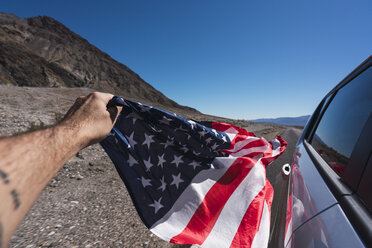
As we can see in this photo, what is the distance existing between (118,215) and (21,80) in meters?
35.2

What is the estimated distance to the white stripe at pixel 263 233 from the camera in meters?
1.22

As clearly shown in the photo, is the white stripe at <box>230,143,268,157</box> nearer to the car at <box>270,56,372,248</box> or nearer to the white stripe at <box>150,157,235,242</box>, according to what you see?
the white stripe at <box>150,157,235,242</box>

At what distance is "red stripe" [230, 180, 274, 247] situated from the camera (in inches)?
49.4

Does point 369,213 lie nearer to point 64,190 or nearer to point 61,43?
point 64,190

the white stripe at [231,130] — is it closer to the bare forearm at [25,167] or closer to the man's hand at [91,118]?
the man's hand at [91,118]

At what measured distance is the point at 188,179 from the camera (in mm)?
1620

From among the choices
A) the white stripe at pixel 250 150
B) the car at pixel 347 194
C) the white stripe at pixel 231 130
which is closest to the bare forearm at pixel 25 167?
the car at pixel 347 194

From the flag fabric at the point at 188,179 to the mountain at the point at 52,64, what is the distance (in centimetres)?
2540

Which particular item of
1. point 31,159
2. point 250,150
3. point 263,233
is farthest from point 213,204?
point 31,159

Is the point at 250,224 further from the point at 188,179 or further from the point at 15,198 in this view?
the point at 15,198

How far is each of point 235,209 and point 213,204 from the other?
0.61 feet

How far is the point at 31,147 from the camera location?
66cm

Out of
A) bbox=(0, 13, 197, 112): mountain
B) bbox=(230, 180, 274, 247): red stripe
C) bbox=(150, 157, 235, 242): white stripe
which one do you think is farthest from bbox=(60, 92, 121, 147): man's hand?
bbox=(0, 13, 197, 112): mountain

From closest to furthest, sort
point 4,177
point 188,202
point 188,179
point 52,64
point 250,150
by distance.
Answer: point 4,177 < point 188,202 < point 188,179 < point 250,150 < point 52,64
